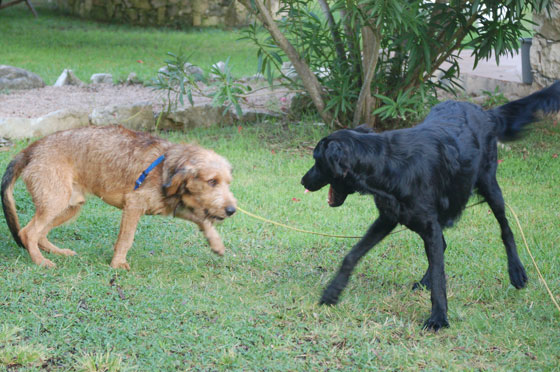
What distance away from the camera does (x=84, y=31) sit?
18156 mm

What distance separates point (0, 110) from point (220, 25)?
11798mm

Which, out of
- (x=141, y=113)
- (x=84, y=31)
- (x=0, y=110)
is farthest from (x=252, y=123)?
(x=84, y=31)

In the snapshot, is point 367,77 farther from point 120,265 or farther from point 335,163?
point 120,265

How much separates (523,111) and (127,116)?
19.6ft

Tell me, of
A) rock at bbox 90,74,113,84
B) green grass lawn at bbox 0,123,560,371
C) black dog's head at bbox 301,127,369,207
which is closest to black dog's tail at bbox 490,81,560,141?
green grass lawn at bbox 0,123,560,371

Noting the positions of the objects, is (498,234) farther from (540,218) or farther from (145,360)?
(145,360)

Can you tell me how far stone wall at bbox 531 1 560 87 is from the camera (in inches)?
364

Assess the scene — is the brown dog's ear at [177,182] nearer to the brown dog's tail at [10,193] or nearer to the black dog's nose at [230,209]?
the black dog's nose at [230,209]

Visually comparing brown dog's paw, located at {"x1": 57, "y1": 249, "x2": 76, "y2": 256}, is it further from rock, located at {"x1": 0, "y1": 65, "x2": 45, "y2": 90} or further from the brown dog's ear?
rock, located at {"x1": 0, "y1": 65, "x2": 45, "y2": 90}

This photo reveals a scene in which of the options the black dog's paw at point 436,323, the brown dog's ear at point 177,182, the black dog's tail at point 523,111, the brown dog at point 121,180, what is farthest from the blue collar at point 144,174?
the black dog's tail at point 523,111

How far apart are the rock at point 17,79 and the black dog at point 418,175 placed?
8.23 m

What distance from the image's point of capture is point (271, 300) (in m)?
4.49

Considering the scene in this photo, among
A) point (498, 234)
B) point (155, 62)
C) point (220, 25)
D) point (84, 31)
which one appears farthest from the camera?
point (220, 25)

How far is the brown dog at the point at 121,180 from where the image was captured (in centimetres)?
472
